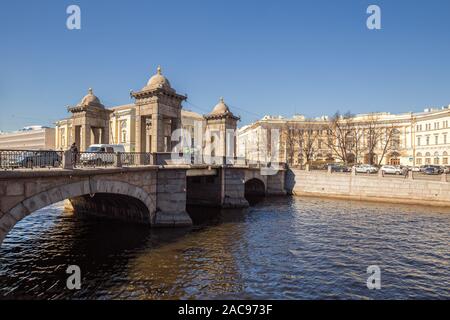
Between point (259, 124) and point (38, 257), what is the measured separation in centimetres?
8599

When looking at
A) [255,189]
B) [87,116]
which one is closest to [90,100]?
[87,116]

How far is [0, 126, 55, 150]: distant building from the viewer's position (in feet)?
404

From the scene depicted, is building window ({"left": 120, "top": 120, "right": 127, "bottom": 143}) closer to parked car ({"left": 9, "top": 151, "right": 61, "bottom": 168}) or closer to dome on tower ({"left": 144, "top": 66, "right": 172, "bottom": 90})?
dome on tower ({"left": 144, "top": 66, "right": 172, "bottom": 90})

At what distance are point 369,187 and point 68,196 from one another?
33602mm

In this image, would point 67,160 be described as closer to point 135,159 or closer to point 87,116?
point 135,159

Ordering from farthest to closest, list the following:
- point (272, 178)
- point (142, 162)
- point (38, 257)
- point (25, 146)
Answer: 1. point (25, 146)
2. point (272, 178)
3. point (142, 162)
4. point (38, 257)

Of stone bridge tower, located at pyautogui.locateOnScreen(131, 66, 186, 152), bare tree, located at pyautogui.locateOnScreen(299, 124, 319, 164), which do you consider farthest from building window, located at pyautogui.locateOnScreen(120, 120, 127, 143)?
stone bridge tower, located at pyautogui.locateOnScreen(131, 66, 186, 152)

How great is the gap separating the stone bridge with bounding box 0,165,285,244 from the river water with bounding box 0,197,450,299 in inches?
53.2

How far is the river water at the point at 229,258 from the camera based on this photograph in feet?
36.4

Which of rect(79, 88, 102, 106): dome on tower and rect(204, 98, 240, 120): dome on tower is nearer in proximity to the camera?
rect(79, 88, 102, 106): dome on tower

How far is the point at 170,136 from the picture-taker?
25.1 metres

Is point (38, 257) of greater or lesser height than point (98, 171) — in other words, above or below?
below

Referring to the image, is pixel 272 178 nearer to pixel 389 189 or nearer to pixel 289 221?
pixel 389 189

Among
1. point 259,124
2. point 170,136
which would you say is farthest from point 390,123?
point 170,136
